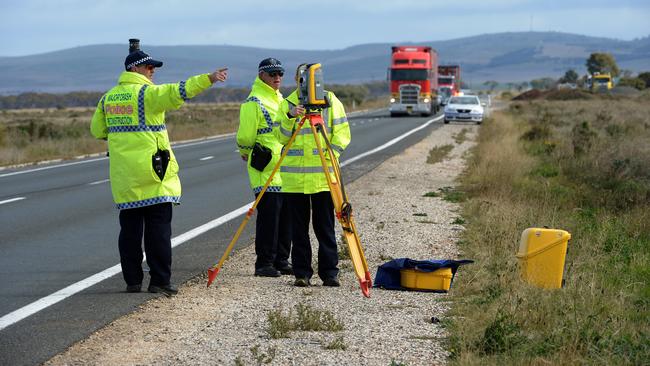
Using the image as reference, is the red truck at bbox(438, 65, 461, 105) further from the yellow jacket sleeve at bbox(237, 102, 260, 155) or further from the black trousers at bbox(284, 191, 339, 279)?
the black trousers at bbox(284, 191, 339, 279)

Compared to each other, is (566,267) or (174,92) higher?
(174,92)

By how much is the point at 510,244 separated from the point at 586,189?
24.2 ft

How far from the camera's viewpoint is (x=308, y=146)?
333 inches

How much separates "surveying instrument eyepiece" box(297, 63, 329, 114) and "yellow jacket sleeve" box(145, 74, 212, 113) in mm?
688

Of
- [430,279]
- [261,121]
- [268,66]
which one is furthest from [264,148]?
[430,279]

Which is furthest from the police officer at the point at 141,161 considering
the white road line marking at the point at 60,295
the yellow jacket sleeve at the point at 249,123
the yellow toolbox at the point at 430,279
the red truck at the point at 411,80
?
the red truck at the point at 411,80

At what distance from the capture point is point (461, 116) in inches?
1854

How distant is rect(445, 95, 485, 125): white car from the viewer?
46969mm

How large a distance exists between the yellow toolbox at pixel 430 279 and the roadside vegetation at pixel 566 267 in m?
0.14

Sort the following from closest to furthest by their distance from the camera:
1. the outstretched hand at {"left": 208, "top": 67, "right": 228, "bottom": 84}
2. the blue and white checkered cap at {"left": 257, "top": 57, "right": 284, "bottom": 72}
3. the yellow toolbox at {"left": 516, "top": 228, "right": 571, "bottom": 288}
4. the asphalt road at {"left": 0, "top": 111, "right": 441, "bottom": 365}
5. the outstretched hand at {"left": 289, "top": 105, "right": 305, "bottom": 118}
A: the asphalt road at {"left": 0, "top": 111, "right": 441, "bottom": 365}
the outstretched hand at {"left": 208, "top": 67, "right": 228, "bottom": 84}
the outstretched hand at {"left": 289, "top": 105, "right": 305, "bottom": 118}
the yellow toolbox at {"left": 516, "top": 228, "right": 571, "bottom": 288}
the blue and white checkered cap at {"left": 257, "top": 57, "right": 284, "bottom": 72}

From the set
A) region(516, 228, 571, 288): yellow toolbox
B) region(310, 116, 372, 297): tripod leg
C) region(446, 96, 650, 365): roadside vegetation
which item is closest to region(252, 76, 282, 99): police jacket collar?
region(310, 116, 372, 297): tripod leg

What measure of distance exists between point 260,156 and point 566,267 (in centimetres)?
287

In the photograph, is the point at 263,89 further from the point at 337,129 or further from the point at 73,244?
the point at 73,244

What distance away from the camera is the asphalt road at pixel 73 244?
7.30 meters
